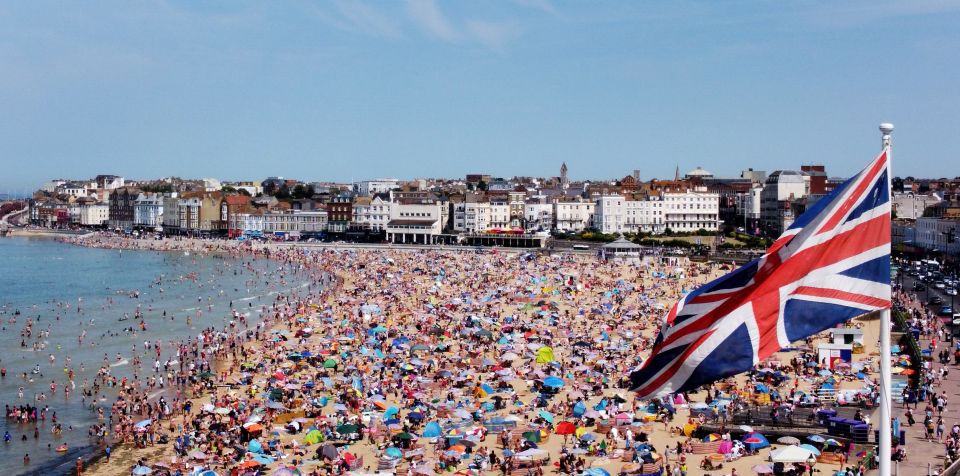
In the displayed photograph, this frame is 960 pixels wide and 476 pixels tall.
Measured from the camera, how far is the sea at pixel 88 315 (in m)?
25.0

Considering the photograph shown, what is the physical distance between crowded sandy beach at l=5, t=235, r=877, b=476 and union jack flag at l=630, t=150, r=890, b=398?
1211cm

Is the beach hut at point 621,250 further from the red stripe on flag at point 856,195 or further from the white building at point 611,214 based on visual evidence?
the red stripe on flag at point 856,195

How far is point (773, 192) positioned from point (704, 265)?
112ft

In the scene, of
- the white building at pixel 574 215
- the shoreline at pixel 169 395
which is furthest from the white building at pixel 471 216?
the shoreline at pixel 169 395

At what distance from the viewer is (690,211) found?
9356cm

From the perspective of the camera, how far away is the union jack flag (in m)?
6.23

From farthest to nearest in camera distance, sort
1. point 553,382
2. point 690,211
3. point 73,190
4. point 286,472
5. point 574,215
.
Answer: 1. point 73,190
2. point 574,215
3. point 690,211
4. point 553,382
5. point 286,472

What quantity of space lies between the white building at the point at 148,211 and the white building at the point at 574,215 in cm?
5276

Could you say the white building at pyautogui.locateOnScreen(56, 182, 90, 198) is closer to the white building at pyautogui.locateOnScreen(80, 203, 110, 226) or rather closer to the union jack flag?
the white building at pyautogui.locateOnScreen(80, 203, 110, 226)

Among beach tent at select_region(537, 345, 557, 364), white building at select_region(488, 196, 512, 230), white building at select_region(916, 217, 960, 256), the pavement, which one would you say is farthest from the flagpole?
white building at select_region(488, 196, 512, 230)

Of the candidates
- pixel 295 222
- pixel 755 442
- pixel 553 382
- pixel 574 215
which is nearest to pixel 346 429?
pixel 553 382

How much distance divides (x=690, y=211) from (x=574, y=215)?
11018 millimetres

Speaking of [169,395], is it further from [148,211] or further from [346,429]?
[148,211]

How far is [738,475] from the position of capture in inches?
723
